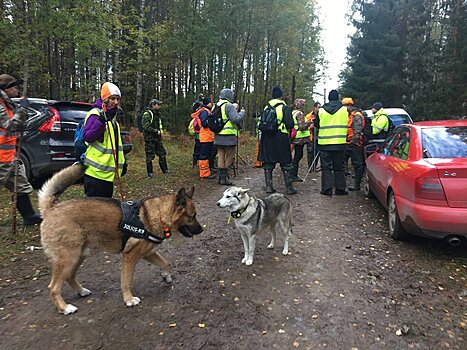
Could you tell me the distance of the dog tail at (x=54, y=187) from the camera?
11.6ft

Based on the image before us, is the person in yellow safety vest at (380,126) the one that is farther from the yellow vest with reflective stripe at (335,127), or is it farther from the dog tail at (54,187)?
the dog tail at (54,187)

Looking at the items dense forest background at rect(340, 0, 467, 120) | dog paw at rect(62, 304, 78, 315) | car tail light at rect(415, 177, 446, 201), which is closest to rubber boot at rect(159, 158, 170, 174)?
dog paw at rect(62, 304, 78, 315)

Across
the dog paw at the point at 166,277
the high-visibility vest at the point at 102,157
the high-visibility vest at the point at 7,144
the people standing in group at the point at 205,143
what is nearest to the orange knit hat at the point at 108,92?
the high-visibility vest at the point at 102,157

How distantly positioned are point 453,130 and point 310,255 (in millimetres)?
2956

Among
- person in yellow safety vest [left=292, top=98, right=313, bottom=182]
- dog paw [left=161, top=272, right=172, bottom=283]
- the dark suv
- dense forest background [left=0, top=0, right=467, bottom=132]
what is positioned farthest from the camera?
dense forest background [left=0, top=0, right=467, bottom=132]

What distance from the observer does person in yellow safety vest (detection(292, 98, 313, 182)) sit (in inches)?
412

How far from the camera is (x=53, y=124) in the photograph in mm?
7863

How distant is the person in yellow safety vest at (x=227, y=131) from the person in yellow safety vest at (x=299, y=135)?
2.09 m

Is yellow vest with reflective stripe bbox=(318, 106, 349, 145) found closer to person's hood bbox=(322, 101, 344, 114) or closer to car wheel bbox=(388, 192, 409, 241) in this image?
person's hood bbox=(322, 101, 344, 114)

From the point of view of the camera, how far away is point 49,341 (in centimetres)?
301

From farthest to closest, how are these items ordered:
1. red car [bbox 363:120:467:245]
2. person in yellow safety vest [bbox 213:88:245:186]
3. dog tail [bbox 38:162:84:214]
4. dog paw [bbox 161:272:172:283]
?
person in yellow safety vest [bbox 213:88:245:186] → red car [bbox 363:120:467:245] → dog paw [bbox 161:272:172:283] → dog tail [bbox 38:162:84:214]

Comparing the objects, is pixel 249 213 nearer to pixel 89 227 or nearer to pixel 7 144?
pixel 89 227

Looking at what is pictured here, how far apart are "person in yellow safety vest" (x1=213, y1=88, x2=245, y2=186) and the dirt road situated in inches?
156

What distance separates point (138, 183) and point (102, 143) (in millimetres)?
5132
